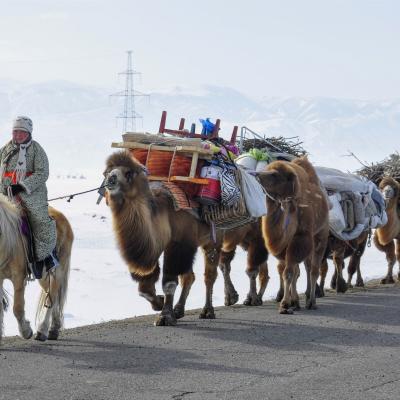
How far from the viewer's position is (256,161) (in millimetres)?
16516

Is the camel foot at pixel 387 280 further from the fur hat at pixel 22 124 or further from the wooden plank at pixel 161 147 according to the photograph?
the fur hat at pixel 22 124

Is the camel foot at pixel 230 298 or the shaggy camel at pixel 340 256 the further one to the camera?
the shaggy camel at pixel 340 256

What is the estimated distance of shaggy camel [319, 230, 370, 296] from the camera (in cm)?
1788

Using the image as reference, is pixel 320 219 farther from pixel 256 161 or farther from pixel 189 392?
pixel 189 392

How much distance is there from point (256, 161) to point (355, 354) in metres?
6.56

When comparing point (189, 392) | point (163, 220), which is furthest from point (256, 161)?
point (189, 392)

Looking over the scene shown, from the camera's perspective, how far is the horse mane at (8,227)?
35.2 ft

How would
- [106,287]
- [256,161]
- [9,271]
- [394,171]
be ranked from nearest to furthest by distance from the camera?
[9,271]
[256,161]
[394,171]
[106,287]

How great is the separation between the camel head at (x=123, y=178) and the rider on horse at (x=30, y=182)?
0.78m

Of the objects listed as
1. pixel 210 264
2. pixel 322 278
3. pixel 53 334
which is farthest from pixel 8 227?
pixel 322 278

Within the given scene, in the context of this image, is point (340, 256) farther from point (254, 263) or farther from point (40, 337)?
point (40, 337)

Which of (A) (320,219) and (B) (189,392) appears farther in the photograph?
(A) (320,219)

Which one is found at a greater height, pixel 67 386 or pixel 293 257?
pixel 293 257

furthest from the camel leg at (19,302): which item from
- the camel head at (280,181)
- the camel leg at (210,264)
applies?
the camel head at (280,181)
